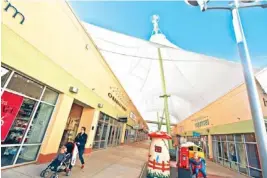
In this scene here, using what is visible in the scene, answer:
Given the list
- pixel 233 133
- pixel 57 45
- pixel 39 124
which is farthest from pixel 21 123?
pixel 233 133

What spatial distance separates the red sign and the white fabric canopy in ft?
16.2

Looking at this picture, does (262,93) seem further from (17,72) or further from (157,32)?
(17,72)

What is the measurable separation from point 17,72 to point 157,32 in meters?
Result: 12.4

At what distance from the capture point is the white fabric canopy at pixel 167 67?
1021 centimetres

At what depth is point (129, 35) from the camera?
994 cm

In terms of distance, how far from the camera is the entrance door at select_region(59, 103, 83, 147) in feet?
27.5

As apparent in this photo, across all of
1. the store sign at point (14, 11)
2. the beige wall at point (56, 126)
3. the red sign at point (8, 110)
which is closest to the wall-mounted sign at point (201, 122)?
the beige wall at point (56, 126)

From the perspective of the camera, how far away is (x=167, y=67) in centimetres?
1596

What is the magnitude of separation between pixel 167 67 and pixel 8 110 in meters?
14.2

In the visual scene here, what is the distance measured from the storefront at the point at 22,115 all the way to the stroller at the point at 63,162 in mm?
1159

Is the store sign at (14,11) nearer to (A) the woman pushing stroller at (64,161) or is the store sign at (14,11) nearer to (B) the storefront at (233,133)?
(A) the woman pushing stroller at (64,161)

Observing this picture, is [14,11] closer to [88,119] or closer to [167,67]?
[88,119]

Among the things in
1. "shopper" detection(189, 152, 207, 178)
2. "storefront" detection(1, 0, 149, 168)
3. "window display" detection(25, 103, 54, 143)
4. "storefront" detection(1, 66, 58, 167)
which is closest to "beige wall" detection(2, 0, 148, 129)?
"storefront" detection(1, 0, 149, 168)

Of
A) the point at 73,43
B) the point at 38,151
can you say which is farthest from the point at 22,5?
the point at 38,151
